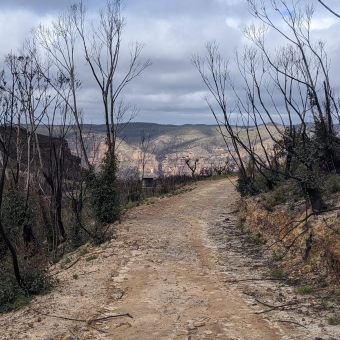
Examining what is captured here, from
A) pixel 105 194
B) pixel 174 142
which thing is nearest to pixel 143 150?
pixel 105 194

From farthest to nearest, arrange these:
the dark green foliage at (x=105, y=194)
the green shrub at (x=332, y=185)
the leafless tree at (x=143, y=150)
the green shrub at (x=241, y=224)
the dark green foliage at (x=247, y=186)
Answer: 1. the leafless tree at (x=143, y=150)
2. the dark green foliage at (x=247, y=186)
3. the dark green foliage at (x=105, y=194)
4. the green shrub at (x=241, y=224)
5. the green shrub at (x=332, y=185)

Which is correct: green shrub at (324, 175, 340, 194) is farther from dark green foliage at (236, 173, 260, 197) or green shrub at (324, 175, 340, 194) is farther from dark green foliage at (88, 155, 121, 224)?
dark green foliage at (88, 155, 121, 224)

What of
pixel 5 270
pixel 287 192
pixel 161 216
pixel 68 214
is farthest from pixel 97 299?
pixel 68 214

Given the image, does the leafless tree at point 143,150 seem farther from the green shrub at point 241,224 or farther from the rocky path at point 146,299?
the rocky path at point 146,299

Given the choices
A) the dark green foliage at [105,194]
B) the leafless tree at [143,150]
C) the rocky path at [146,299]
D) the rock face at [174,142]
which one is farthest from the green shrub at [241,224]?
the rock face at [174,142]

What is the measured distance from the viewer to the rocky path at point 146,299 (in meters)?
7.75

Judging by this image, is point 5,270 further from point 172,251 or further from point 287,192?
point 287,192

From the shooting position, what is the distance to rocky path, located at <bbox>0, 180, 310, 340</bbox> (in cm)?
775

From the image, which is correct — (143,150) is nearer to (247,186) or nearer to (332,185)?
(247,186)

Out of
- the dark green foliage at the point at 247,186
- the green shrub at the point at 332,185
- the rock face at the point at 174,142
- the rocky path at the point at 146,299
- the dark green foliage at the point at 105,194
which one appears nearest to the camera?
the rocky path at the point at 146,299

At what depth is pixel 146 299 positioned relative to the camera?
9.55 metres

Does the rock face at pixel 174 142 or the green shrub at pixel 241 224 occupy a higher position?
the rock face at pixel 174 142

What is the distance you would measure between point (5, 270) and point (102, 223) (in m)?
7.75

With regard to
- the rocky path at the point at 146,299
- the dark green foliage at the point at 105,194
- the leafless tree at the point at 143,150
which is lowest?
the rocky path at the point at 146,299
